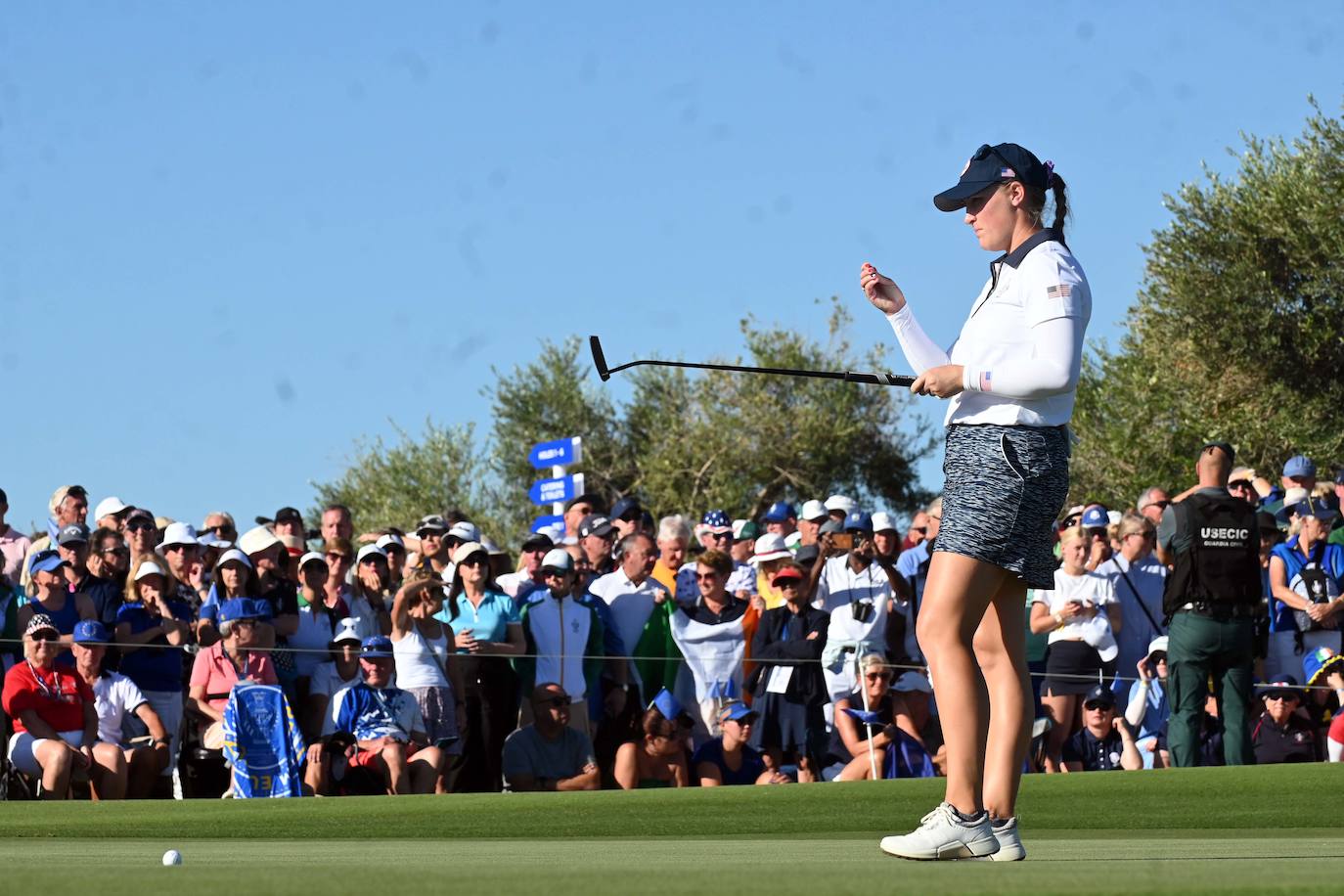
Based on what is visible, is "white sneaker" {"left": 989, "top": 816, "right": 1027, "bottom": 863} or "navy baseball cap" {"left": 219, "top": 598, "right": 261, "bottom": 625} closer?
"white sneaker" {"left": 989, "top": 816, "right": 1027, "bottom": 863}

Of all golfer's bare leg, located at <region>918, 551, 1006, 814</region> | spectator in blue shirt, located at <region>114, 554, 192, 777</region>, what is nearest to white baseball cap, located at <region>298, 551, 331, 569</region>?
spectator in blue shirt, located at <region>114, 554, 192, 777</region>

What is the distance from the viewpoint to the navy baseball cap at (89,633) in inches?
488

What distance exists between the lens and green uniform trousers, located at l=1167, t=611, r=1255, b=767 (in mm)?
12414

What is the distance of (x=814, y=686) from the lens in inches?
544

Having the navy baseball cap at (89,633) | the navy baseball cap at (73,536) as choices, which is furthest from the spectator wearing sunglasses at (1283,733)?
the navy baseball cap at (73,536)

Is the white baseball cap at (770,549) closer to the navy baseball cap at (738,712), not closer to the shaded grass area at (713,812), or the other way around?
the navy baseball cap at (738,712)

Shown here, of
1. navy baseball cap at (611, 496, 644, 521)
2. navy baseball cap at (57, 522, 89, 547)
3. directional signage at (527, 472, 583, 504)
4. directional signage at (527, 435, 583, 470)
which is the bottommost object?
navy baseball cap at (57, 522, 89, 547)

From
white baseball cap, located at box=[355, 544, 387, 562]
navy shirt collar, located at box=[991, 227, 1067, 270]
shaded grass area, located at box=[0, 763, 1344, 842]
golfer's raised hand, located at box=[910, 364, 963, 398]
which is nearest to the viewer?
golfer's raised hand, located at box=[910, 364, 963, 398]

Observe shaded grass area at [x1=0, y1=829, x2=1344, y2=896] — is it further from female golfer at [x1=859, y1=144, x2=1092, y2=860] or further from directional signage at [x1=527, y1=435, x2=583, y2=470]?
directional signage at [x1=527, y1=435, x2=583, y2=470]

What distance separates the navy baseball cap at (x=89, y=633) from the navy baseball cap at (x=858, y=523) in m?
5.57

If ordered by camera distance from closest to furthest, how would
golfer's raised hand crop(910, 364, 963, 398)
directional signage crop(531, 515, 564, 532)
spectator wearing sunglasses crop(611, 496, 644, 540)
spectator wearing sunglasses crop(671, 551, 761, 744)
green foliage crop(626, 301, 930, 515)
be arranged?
golfer's raised hand crop(910, 364, 963, 398) → spectator wearing sunglasses crop(671, 551, 761, 744) → spectator wearing sunglasses crop(611, 496, 644, 540) → directional signage crop(531, 515, 564, 532) → green foliage crop(626, 301, 930, 515)

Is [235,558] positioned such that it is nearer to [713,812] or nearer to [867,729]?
[867,729]

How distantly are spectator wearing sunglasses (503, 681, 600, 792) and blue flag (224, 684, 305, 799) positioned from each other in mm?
1423

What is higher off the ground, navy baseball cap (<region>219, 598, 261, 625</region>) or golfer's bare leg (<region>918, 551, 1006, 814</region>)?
navy baseball cap (<region>219, 598, 261, 625</region>)
